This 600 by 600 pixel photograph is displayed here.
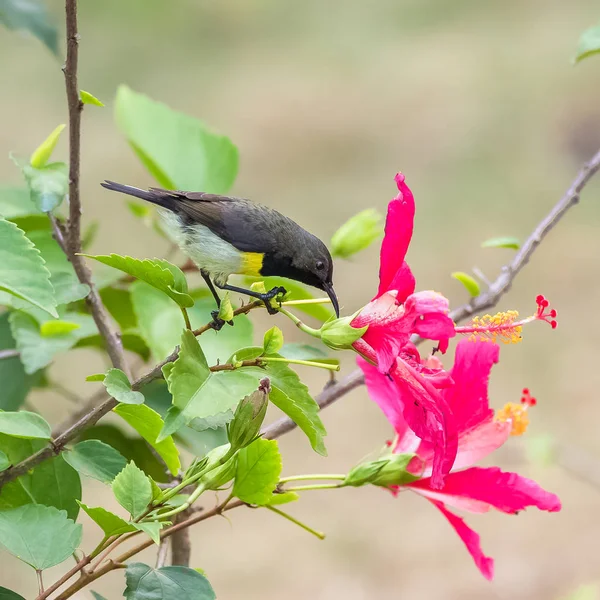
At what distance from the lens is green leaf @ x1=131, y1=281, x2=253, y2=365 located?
0.59 m

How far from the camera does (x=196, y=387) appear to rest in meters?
0.39

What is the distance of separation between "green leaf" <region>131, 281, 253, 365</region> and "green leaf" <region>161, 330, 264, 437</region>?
0.17m

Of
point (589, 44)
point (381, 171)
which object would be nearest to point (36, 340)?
point (589, 44)

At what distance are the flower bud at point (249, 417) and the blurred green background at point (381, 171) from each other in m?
1.36

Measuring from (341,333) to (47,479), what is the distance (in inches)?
7.2

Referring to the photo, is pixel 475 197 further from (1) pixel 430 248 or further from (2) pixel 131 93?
(2) pixel 131 93

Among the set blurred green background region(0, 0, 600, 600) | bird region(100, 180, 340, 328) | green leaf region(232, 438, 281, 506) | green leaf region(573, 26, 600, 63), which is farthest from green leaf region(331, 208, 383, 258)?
blurred green background region(0, 0, 600, 600)

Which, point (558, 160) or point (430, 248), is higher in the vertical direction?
point (558, 160)

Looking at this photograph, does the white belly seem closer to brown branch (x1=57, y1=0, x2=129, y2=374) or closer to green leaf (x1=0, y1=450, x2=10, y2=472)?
brown branch (x1=57, y1=0, x2=129, y2=374)

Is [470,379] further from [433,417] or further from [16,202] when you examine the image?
[16,202]

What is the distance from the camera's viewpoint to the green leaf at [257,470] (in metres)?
0.44

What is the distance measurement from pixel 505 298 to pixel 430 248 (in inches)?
11.8

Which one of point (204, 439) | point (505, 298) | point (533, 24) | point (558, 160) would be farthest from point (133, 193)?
point (533, 24)

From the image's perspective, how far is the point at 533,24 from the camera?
12.8 ft
